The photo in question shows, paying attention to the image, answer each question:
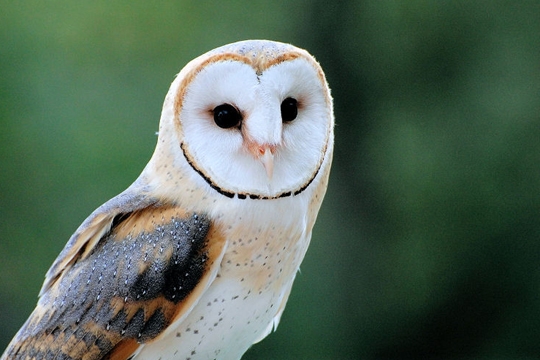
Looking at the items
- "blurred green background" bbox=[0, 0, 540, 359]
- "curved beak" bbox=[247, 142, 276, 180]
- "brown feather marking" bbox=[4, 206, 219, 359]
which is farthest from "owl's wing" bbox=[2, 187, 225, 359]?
"blurred green background" bbox=[0, 0, 540, 359]

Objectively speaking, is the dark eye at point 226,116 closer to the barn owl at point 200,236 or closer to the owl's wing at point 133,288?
the barn owl at point 200,236

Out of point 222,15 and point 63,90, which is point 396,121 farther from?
point 63,90

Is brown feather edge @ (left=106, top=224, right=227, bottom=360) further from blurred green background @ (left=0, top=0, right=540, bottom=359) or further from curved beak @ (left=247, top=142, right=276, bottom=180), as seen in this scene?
blurred green background @ (left=0, top=0, right=540, bottom=359)

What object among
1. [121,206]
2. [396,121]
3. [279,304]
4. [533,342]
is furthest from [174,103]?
[533,342]

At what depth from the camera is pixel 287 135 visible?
960 millimetres

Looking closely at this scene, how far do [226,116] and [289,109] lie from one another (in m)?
0.09

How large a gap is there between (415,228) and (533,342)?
1.74 ft

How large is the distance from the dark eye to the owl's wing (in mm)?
141

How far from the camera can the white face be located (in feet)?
2.96

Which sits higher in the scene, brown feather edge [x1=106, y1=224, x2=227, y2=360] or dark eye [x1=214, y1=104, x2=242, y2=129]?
dark eye [x1=214, y1=104, x2=242, y2=129]

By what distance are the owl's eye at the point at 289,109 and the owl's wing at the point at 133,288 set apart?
18 centimetres

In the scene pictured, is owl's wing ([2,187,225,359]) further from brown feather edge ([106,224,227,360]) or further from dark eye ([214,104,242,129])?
dark eye ([214,104,242,129])

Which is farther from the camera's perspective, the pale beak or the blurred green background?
the blurred green background

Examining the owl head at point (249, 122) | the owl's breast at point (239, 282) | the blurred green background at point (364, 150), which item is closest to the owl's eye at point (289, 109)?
the owl head at point (249, 122)
